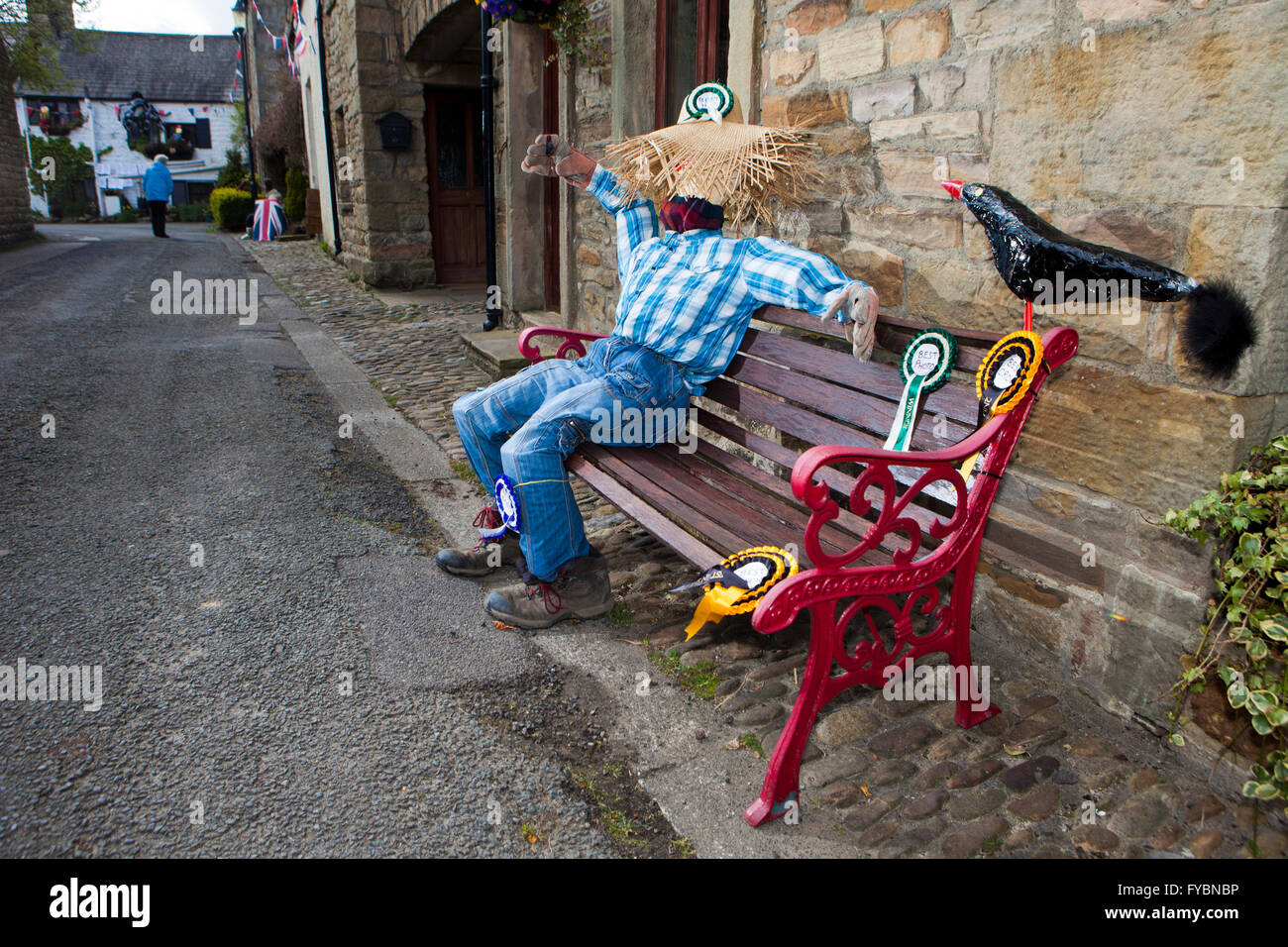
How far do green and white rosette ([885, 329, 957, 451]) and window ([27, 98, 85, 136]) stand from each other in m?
49.0

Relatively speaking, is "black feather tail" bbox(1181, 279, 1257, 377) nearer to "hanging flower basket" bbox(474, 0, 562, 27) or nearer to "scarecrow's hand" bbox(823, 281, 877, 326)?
"scarecrow's hand" bbox(823, 281, 877, 326)

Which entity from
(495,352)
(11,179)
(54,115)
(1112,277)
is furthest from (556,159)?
(54,115)

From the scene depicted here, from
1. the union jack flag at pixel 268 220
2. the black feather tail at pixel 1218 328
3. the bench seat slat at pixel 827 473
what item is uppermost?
the union jack flag at pixel 268 220

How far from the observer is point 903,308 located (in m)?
3.01

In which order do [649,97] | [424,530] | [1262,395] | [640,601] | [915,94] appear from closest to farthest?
[1262,395] < [915,94] < [640,601] < [424,530] < [649,97]

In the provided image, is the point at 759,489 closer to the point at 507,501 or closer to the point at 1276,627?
the point at 507,501

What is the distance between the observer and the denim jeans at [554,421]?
296 cm

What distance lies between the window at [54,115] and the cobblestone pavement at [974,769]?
48367mm

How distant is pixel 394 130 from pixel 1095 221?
1073 cm

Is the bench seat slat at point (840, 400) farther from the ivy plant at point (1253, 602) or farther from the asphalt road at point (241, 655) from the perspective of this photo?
the asphalt road at point (241, 655)

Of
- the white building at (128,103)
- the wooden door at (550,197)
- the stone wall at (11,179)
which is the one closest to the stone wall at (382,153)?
the wooden door at (550,197)

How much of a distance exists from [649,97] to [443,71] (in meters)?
7.38
